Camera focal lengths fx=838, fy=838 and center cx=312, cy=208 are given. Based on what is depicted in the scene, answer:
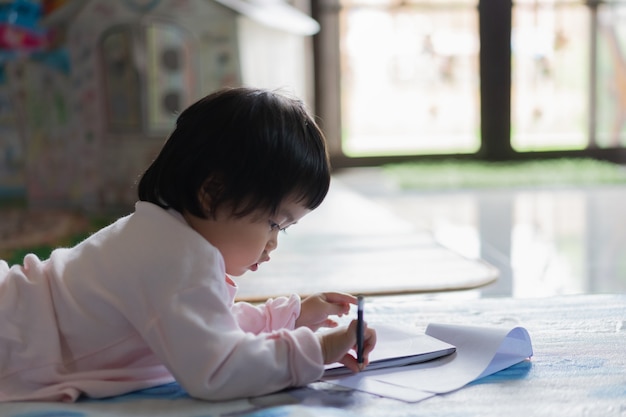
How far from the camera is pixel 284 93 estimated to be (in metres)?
0.94

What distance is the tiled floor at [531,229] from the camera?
1652 mm

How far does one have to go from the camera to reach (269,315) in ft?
3.30

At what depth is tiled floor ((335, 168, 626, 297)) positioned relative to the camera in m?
1.65

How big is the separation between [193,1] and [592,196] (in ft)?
4.98

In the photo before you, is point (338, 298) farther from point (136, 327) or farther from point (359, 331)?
point (136, 327)

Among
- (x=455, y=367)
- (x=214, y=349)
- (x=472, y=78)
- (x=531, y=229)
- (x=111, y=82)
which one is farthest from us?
(x=472, y=78)

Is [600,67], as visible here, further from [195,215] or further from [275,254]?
[195,215]

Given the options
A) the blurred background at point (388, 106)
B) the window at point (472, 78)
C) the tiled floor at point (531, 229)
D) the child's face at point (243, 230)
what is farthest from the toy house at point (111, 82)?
the child's face at point (243, 230)

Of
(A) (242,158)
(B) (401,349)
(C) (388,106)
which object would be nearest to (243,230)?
(A) (242,158)

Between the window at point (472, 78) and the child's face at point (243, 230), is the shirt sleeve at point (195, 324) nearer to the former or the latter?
the child's face at point (243, 230)

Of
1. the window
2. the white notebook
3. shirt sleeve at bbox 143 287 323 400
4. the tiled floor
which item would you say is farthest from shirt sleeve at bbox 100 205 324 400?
the window

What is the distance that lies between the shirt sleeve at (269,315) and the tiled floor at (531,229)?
0.59 metres

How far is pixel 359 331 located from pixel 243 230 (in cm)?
16

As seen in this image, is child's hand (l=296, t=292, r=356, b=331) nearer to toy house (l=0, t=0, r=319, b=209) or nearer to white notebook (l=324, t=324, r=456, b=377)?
white notebook (l=324, t=324, r=456, b=377)
